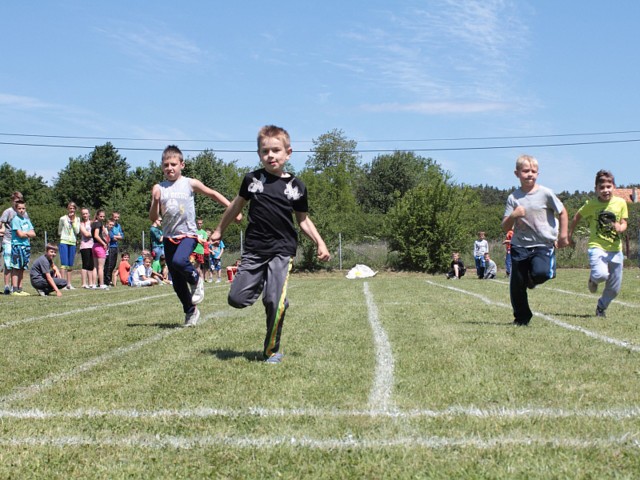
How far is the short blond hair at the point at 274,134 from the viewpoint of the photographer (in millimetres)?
5840

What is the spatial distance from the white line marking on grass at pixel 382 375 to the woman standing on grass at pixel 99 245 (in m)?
11.9

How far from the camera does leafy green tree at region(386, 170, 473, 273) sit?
34.9m

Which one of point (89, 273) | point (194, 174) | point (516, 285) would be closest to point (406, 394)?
point (516, 285)

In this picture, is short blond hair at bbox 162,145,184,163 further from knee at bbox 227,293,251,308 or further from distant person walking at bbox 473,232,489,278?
distant person walking at bbox 473,232,489,278

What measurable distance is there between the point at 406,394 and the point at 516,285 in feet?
13.6

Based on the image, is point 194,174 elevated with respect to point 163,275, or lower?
elevated

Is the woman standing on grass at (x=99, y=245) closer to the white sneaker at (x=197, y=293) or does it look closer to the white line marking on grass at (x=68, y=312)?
the white line marking on grass at (x=68, y=312)

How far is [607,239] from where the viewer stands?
929cm

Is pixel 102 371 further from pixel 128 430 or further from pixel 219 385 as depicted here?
pixel 128 430

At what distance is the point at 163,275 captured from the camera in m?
21.9

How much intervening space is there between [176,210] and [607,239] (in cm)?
555

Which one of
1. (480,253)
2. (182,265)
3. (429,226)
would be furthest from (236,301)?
(429,226)

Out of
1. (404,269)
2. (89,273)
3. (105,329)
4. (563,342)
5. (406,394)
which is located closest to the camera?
(406,394)

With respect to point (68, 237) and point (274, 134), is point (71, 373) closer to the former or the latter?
point (274, 134)
